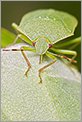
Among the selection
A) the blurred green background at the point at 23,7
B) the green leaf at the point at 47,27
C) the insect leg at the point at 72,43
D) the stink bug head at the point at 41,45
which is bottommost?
the insect leg at the point at 72,43

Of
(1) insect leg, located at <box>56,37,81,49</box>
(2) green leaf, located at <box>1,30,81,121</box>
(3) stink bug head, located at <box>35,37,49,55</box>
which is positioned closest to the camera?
(2) green leaf, located at <box>1,30,81,121</box>

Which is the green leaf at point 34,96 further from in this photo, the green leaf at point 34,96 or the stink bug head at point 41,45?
the stink bug head at point 41,45

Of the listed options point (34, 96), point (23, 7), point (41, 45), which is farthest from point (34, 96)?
point (23, 7)

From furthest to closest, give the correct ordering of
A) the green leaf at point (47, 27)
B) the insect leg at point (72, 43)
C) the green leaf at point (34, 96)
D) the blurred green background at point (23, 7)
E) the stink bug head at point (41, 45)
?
the blurred green background at point (23, 7), the insect leg at point (72, 43), the green leaf at point (47, 27), the stink bug head at point (41, 45), the green leaf at point (34, 96)

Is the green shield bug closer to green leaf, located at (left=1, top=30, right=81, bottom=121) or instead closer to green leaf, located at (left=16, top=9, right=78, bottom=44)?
green leaf, located at (left=16, top=9, right=78, bottom=44)

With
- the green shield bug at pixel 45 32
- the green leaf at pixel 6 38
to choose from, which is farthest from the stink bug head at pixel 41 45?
the green leaf at pixel 6 38

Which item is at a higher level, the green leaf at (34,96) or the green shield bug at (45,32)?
the green shield bug at (45,32)

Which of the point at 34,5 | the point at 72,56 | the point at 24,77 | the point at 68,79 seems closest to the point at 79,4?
the point at 34,5

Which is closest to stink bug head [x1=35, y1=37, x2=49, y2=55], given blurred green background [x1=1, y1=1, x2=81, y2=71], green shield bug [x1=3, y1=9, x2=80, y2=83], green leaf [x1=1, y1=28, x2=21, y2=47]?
green shield bug [x1=3, y1=9, x2=80, y2=83]
